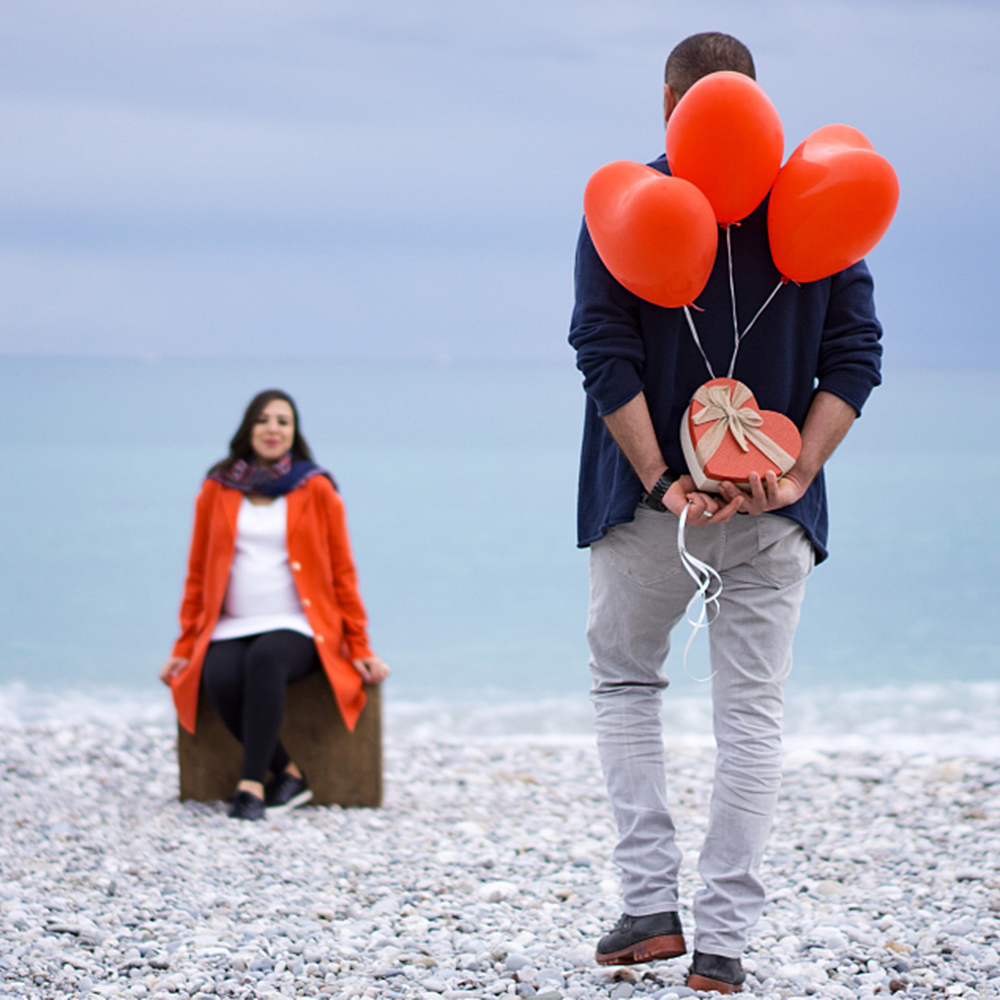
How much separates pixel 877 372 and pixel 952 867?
202cm

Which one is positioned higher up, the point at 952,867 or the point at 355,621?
the point at 355,621

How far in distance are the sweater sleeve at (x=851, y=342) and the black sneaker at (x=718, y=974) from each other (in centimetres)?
116

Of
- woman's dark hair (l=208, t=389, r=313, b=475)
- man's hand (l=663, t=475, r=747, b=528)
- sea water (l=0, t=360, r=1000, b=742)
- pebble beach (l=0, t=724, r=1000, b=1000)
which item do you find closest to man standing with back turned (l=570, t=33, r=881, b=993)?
man's hand (l=663, t=475, r=747, b=528)

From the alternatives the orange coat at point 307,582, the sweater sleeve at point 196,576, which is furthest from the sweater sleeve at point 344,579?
the sweater sleeve at point 196,576

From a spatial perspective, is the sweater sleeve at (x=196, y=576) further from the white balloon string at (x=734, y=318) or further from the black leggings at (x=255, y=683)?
the white balloon string at (x=734, y=318)

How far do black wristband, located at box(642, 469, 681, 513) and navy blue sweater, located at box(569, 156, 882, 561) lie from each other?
1.1 inches

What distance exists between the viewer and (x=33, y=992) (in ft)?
7.80

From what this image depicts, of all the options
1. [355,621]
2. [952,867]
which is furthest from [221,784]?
[952,867]

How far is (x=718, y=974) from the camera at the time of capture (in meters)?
2.25

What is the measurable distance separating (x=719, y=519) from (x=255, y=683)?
2440mm

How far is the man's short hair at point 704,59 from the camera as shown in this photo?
2.34m

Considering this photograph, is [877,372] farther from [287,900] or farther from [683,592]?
[287,900]

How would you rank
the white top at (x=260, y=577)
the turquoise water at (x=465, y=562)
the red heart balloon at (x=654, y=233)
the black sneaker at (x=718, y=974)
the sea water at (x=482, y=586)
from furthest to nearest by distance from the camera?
the turquoise water at (x=465, y=562)
the sea water at (x=482, y=586)
the white top at (x=260, y=577)
the black sneaker at (x=718, y=974)
the red heart balloon at (x=654, y=233)

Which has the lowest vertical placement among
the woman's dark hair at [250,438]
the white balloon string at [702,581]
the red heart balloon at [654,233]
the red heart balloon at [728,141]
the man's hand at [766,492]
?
the white balloon string at [702,581]
